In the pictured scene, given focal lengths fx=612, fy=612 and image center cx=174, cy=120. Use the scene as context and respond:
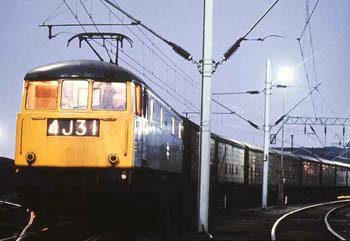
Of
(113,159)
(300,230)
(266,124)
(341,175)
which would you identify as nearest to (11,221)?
(113,159)

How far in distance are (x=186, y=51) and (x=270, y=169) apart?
2118 cm

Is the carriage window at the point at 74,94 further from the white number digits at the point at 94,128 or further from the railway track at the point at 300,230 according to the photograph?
the railway track at the point at 300,230

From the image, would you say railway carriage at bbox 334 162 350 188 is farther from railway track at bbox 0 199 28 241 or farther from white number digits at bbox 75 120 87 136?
white number digits at bbox 75 120 87 136

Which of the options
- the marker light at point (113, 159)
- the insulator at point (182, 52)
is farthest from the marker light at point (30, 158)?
the insulator at point (182, 52)

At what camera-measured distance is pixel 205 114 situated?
15.2 m

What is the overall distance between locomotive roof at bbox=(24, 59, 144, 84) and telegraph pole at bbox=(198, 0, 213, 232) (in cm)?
270

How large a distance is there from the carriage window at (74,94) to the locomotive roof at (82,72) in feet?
0.49

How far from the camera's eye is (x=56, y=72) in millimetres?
12695

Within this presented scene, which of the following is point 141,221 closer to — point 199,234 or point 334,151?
point 199,234

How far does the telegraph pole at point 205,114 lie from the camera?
15.0 m

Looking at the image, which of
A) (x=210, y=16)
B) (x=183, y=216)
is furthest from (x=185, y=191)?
(x=210, y=16)

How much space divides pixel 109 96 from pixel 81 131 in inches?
38.1

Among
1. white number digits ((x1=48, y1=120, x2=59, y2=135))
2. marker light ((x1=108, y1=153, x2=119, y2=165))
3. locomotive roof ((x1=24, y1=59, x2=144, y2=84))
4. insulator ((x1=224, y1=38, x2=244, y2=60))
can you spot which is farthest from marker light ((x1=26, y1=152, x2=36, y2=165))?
insulator ((x1=224, y1=38, x2=244, y2=60))

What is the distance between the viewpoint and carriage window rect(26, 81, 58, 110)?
41.2 ft
